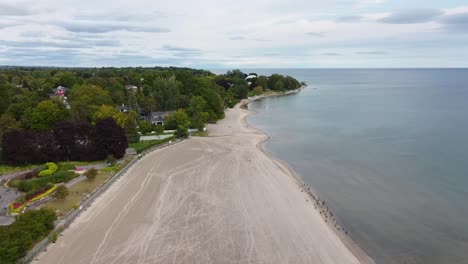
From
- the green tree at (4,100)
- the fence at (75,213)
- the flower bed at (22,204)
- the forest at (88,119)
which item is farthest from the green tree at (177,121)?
the flower bed at (22,204)

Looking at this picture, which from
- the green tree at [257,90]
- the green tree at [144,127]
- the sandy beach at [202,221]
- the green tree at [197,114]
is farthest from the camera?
the green tree at [257,90]

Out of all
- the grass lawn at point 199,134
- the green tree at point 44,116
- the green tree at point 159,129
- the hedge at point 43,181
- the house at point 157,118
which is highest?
the green tree at point 44,116

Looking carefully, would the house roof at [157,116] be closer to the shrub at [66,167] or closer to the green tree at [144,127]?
the green tree at [144,127]

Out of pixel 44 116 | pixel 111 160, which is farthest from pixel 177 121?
pixel 111 160

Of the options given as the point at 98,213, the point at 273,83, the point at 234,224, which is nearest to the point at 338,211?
the point at 234,224

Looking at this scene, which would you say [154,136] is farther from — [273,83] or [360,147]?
[273,83]

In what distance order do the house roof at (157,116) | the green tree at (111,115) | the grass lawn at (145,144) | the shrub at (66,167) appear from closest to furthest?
the shrub at (66,167) → the grass lawn at (145,144) → the green tree at (111,115) → the house roof at (157,116)
